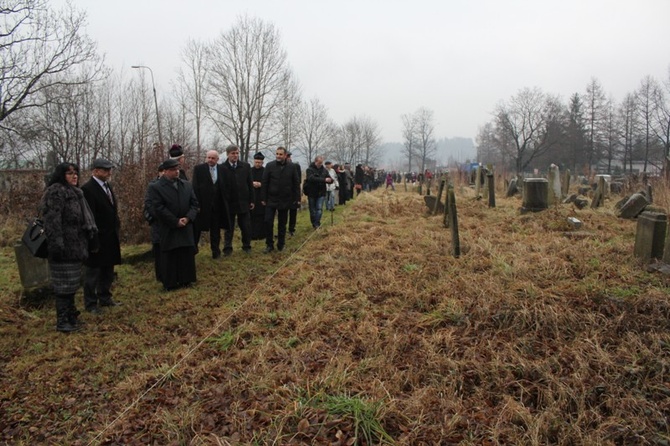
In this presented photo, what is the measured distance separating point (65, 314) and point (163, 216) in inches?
66.1

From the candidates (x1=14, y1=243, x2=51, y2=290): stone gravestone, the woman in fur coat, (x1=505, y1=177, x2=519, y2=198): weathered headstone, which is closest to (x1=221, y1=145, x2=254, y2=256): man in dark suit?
(x1=14, y1=243, x2=51, y2=290): stone gravestone

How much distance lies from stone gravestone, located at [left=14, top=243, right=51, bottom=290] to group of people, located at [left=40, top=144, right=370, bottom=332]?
0.87 m

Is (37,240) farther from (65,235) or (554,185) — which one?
(554,185)

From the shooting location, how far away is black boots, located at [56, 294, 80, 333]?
4.58 m

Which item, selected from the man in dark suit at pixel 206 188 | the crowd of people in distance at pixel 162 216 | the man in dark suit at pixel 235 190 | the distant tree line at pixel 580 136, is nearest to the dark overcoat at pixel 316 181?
the crowd of people in distance at pixel 162 216

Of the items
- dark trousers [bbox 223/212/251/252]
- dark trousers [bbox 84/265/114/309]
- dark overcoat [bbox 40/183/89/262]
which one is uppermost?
dark overcoat [bbox 40/183/89/262]

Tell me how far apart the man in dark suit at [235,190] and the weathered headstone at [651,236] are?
6.15 meters

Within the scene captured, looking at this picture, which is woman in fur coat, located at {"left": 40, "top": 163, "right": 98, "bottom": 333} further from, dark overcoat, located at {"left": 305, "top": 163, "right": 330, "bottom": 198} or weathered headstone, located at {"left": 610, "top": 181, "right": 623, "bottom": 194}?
weathered headstone, located at {"left": 610, "top": 181, "right": 623, "bottom": 194}

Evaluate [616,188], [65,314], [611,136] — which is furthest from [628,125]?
[65,314]

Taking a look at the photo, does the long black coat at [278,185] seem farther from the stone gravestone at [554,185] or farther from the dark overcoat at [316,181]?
the stone gravestone at [554,185]

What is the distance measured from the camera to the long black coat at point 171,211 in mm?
5766

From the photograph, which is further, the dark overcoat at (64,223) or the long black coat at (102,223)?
the long black coat at (102,223)

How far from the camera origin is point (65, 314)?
15.1 feet

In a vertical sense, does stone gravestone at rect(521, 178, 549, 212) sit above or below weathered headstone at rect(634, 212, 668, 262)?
above
